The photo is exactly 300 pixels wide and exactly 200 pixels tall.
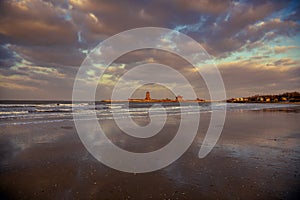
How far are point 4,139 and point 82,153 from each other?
529cm

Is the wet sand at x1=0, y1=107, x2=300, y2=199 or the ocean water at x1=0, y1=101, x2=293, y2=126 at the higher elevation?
the ocean water at x1=0, y1=101, x2=293, y2=126

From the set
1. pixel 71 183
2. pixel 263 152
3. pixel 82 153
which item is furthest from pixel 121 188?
pixel 263 152

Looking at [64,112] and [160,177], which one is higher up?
[64,112]

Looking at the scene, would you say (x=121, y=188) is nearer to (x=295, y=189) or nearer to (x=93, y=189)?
(x=93, y=189)

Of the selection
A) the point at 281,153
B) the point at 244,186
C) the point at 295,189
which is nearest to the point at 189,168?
the point at 244,186

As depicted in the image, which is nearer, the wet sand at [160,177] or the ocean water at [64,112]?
the wet sand at [160,177]

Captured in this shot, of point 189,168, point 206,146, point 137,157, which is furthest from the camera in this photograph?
point 206,146

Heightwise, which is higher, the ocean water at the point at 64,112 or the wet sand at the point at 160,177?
the ocean water at the point at 64,112

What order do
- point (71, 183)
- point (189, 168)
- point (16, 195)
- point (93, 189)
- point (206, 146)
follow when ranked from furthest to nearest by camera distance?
point (206, 146) → point (189, 168) → point (71, 183) → point (93, 189) → point (16, 195)

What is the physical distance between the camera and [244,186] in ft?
13.7

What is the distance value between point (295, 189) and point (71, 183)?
5175mm

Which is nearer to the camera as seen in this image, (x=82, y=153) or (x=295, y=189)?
(x=295, y=189)

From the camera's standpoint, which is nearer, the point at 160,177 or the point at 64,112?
the point at 160,177

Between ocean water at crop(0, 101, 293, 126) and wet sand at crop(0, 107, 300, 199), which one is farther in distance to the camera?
ocean water at crop(0, 101, 293, 126)
